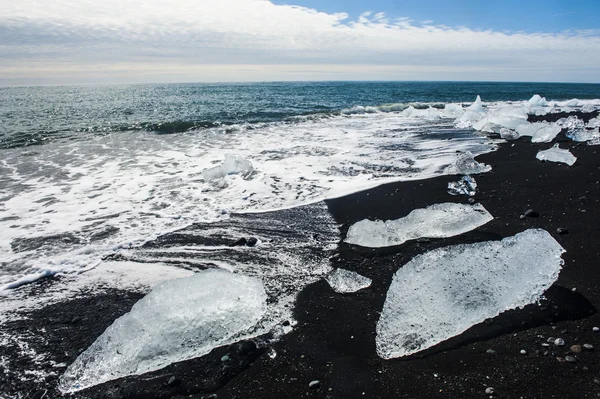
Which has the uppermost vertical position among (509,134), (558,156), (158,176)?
(509,134)

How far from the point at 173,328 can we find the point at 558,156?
7721 millimetres

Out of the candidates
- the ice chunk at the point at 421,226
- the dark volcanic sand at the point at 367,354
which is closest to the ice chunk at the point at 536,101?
the ice chunk at the point at 421,226

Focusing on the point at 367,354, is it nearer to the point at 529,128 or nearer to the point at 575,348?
the point at 575,348

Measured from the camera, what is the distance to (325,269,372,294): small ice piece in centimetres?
324

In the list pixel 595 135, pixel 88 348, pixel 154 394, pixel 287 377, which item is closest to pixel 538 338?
pixel 287 377

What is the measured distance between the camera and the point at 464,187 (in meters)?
5.75

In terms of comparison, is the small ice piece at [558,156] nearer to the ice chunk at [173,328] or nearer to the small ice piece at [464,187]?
the small ice piece at [464,187]

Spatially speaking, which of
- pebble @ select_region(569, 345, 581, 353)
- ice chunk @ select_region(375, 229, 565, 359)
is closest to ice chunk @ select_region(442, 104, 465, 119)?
ice chunk @ select_region(375, 229, 565, 359)

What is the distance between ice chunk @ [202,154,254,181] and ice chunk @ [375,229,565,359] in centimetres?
505

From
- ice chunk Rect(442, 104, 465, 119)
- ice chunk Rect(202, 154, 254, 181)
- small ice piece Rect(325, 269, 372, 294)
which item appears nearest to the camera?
small ice piece Rect(325, 269, 372, 294)

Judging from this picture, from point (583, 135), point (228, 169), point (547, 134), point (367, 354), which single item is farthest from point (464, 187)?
point (583, 135)

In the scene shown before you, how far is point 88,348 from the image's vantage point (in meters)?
2.56

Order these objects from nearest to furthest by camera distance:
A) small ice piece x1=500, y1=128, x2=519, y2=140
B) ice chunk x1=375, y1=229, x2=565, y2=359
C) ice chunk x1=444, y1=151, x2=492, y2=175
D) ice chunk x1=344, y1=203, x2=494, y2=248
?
1. ice chunk x1=375, y1=229, x2=565, y2=359
2. ice chunk x1=344, y1=203, x2=494, y2=248
3. ice chunk x1=444, y1=151, x2=492, y2=175
4. small ice piece x1=500, y1=128, x2=519, y2=140

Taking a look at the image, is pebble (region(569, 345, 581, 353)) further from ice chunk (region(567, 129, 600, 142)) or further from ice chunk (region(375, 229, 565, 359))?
ice chunk (region(567, 129, 600, 142))
